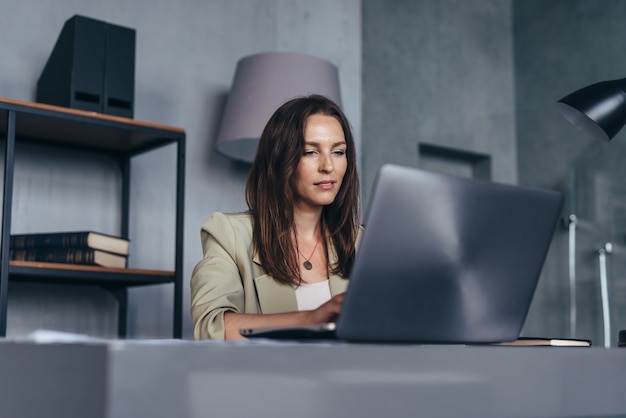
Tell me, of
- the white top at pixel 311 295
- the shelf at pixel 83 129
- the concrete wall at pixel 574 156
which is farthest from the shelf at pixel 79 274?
the concrete wall at pixel 574 156

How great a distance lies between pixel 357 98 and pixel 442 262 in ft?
9.48

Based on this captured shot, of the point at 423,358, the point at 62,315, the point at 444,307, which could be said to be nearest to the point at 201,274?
the point at 444,307

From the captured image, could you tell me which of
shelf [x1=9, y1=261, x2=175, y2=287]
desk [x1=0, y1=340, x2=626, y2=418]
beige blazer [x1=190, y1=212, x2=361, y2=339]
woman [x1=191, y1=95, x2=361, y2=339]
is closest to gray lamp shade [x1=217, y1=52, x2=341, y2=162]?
shelf [x1=9, y1=261, x2=175, y2=287]

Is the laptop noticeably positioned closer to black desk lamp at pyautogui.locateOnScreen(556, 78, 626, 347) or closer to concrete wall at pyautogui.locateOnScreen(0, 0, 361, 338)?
black desk lamp at pyautogui.locateOnScreen(556, 78, 626, 347)

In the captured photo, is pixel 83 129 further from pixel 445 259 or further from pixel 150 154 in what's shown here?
pixel 445 259

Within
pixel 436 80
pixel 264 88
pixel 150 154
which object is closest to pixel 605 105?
A: pixel 264 88

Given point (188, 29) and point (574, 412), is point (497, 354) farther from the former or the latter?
point (188, 29)

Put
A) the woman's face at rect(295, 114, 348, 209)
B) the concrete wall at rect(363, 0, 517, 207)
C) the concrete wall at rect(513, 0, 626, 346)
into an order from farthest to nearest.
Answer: the concrete wall at rect(363, 0, 517, 207) < the concrete wall at rect(513, 0, 626, 346) < the woman's face at rect(295, 114, 348, 209)

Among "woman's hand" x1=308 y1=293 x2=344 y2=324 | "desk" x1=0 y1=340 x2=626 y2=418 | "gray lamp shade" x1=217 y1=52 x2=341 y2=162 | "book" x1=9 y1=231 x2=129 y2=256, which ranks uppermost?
"gray lamp shade" x1=217 y1=52 x2=341 y2=162

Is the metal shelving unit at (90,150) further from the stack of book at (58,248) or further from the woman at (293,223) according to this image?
the woman at (293,223)

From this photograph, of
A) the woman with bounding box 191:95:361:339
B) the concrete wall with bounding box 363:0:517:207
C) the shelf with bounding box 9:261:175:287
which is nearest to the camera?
the woman with bounding box 191:95:361:339

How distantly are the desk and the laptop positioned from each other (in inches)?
3.1

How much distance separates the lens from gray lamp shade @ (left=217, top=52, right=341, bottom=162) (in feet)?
9.18

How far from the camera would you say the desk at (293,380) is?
0.56 m
